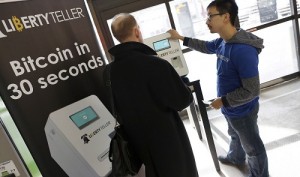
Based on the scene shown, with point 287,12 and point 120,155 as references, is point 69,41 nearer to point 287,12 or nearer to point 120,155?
point 120,155

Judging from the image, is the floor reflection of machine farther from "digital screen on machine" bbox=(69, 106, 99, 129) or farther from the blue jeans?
"digital screen on machine" bbox=(69, 106, 99, 129)

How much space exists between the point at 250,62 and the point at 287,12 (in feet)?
8.59

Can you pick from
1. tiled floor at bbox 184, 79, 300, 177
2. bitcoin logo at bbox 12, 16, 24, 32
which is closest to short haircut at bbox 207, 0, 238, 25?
bitcoin logo at bbox 12, 16, 24, 32

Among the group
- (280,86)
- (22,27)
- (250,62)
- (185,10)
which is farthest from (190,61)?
(22,27)

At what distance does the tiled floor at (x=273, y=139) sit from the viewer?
2.04 metres

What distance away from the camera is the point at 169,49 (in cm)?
208

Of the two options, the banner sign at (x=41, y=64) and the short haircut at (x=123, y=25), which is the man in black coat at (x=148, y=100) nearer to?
the short haircut at (x=123, y=25)

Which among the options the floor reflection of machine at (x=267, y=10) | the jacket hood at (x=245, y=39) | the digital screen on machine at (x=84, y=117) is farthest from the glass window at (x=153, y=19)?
the digital screen on machine at (x=84, y=117)

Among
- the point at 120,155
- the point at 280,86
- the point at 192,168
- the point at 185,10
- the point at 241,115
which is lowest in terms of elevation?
the point at 280,86

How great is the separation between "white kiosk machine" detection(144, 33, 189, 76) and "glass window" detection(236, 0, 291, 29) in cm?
184

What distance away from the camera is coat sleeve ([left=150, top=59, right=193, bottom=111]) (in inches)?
46.6

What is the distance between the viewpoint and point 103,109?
1.47 m

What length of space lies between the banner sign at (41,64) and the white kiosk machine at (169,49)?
0.71 meters

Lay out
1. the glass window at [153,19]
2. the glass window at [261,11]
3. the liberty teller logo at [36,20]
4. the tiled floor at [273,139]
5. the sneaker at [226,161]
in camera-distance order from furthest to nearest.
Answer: the glass window at [261,11]
the glass window at [153,19]
the sneaker at [226,161]
the tiled floor at [273,139]
the liberty teller logo at [36,20]
